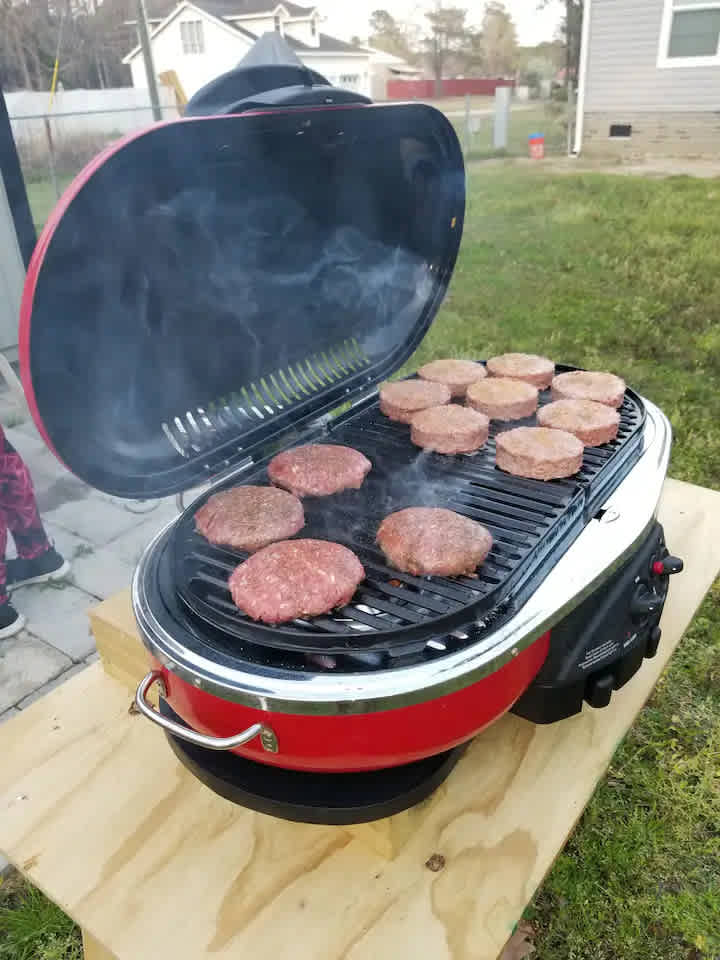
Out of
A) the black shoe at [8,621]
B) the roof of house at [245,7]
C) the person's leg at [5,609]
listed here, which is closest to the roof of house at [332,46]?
the roof of house at [245,7]

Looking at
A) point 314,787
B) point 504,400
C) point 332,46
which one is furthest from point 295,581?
point 332,46

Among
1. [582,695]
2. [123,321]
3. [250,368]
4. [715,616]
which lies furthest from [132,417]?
[715,616]

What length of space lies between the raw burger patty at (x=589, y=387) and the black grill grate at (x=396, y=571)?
80 millimetres

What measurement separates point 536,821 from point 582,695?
0.96 ft

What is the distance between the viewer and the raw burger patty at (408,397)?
207cm

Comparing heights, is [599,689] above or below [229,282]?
below

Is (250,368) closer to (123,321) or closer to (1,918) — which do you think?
(123,321)

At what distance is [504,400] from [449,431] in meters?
0.31

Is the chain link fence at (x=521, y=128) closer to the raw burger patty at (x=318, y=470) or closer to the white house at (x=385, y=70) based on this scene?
the white house at (x=385, y=70)

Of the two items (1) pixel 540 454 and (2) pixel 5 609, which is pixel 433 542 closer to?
(1) pixel 540 454

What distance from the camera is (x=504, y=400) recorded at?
2.09 m

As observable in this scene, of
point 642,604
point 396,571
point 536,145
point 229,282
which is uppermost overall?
point 536,145

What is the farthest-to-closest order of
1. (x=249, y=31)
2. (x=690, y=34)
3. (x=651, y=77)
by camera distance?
(x=651, y=77) < (x=690, y=34) < (x=249, y=31)

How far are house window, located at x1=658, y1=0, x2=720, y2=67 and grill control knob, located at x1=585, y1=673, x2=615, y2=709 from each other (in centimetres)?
426
